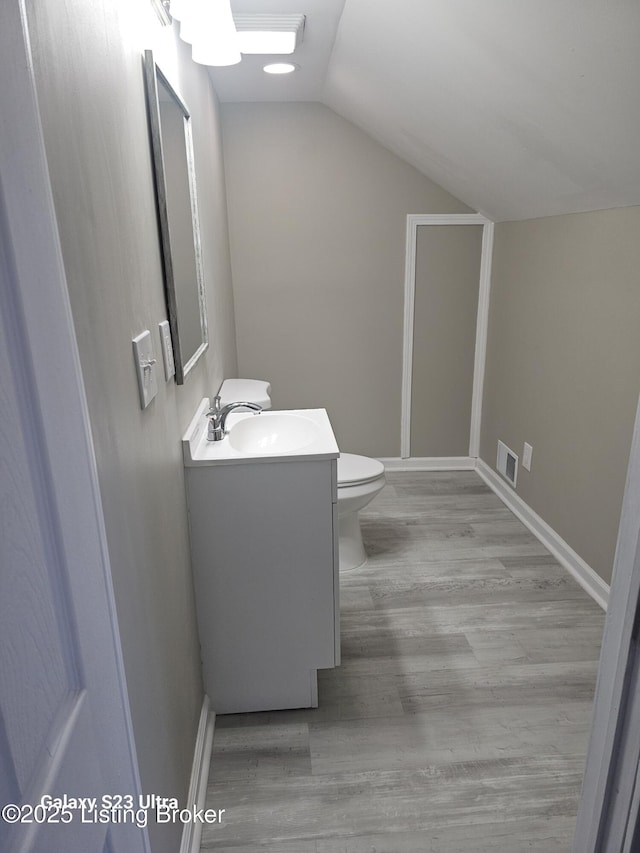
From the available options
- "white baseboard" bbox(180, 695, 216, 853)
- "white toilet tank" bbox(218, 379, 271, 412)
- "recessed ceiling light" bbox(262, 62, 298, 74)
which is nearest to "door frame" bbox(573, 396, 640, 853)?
"white baseboard" bbox(180, 695, 216, 853)

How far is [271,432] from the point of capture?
6.39 ft

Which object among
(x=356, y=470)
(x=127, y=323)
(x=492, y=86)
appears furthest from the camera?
(x=356, y=470)

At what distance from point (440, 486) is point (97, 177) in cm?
277

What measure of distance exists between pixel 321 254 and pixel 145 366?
7.45 ft

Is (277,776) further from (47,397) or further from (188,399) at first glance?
(47,397)

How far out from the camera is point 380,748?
1597mm

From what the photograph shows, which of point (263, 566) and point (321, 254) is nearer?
point (263, 566)

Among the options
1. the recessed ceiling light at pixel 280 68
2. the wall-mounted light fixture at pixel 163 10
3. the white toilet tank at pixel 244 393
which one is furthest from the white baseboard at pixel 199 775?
the recessed ceiling light at pixel 280 68

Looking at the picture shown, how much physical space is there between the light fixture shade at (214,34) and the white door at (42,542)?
110cm

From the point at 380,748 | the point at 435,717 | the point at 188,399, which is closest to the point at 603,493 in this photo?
the point at 435,717

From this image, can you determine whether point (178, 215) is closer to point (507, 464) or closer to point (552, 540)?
point (552, 540)

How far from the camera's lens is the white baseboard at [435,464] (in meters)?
3.51

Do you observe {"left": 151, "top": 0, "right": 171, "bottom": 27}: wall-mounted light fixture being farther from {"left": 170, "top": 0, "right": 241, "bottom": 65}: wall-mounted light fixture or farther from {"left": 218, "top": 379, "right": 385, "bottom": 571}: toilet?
{"left": 218, "top": 379, "right": 385, "bottom": 571}: toilet

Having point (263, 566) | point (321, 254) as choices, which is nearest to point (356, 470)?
point (263, 566)
